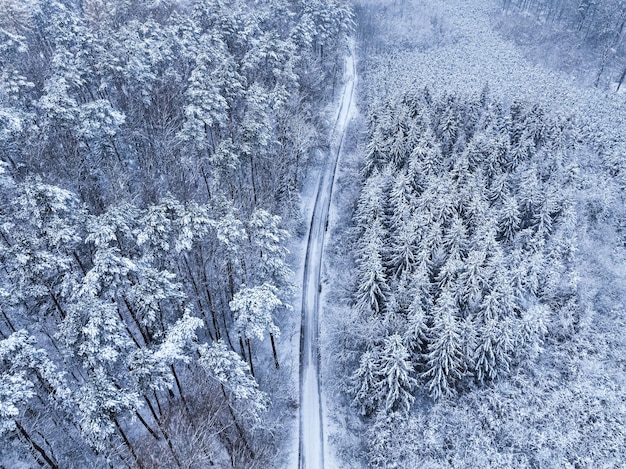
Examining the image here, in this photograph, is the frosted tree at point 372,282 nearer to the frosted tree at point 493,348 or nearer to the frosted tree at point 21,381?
the frosted tree at point 493,348

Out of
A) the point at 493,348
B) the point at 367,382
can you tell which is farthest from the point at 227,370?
the point at 493,348

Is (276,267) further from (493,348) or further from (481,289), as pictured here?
(493,348)

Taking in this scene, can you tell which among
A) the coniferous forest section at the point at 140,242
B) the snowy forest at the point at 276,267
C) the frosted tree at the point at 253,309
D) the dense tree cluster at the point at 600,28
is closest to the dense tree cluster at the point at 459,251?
the snowy forest at the point at 276,267

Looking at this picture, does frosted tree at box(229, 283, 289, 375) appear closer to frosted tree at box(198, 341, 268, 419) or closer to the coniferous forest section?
the coniferous forest section

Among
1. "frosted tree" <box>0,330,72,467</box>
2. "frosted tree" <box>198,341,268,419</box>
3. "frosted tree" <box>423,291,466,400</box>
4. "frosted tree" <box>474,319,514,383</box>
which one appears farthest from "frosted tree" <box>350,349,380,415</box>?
"frosted tree" <box>0,330,72,467</box>

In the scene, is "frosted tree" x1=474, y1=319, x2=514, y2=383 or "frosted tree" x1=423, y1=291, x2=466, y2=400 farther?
"frosted tree" x1=474, y1=319, x2=514, y2=383

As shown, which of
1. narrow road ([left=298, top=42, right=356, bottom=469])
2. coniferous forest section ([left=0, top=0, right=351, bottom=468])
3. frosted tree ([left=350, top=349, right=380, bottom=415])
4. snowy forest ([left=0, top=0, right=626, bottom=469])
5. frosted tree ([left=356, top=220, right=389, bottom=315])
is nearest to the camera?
coniferous forest section ([left=0, top=0, right=351, bottom=468])
